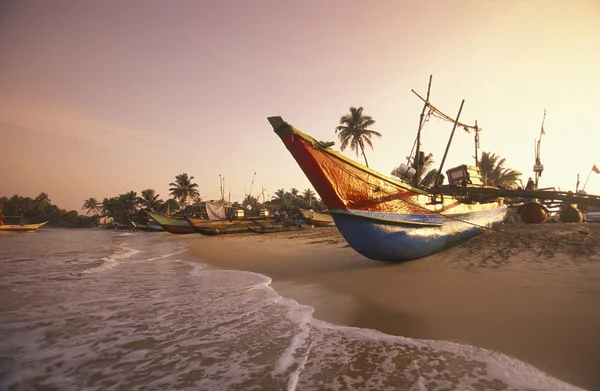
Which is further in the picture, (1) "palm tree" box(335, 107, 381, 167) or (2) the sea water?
(1) "palm tree" box(335, 107, 381, 167)

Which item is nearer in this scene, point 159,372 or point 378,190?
point 159,372

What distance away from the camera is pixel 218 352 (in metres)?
3.26

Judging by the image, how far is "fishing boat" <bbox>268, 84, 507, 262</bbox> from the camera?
717 cm

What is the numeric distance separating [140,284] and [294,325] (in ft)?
17.5

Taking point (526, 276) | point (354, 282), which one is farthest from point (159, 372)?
point (526, 276)

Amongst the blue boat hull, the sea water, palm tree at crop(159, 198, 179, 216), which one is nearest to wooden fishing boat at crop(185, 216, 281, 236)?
the sea water

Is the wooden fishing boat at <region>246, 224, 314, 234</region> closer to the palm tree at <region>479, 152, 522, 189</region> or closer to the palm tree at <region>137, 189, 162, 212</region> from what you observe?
the palm tree at <region>479, 152, 522, 189</region>

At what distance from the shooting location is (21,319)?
463 centimetres

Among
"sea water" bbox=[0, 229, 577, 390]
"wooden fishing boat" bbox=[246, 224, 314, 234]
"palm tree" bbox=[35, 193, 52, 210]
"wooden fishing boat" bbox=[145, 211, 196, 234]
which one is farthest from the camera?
"palm tree" bbox=[35, 193, 52, 210]

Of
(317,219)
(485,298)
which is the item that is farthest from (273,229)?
(485,298)

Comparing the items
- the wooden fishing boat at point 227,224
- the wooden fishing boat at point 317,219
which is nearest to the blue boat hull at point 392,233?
the wooden fishing boat at point 227,224

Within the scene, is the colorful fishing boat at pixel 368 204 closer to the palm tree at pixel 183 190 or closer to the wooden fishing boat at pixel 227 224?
the wooden fishing boat at pixel 227 224

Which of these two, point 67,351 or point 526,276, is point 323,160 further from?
point 67,351

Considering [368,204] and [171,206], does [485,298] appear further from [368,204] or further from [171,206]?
[171,206]
